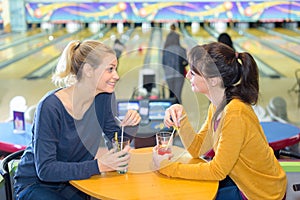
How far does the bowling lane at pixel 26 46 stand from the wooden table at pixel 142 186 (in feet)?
21.5

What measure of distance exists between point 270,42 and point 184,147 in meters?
7.45

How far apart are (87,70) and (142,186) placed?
1.48 feet

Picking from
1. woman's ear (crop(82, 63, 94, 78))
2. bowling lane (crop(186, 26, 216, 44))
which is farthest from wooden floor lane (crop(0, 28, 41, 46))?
woman's ear (crop(82, 63, 94, 78))

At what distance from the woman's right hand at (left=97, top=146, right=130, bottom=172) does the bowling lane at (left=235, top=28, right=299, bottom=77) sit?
5.45 meters

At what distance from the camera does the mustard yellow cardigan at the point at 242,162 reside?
4.46ft

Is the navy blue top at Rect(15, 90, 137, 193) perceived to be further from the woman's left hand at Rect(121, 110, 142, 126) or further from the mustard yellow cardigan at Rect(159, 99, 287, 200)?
the mustard yellow cardigan at Rect(159, 99, 287, 200)

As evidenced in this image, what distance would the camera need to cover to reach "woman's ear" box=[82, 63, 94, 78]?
1.46 m

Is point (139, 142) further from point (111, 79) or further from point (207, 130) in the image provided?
point (111, 79)

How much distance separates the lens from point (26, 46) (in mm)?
8570

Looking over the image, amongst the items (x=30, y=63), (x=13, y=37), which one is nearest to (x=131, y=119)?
(x=30, y=63)

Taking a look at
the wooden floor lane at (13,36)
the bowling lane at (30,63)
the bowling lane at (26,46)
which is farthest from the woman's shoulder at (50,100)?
the wooden floor lane at (13,36)

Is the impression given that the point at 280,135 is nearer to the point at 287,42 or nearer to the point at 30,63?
the point at 30,63

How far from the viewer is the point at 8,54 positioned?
7.86 m

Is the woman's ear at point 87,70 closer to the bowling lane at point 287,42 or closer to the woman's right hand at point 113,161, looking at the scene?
the woman's right hand at point 113,161
